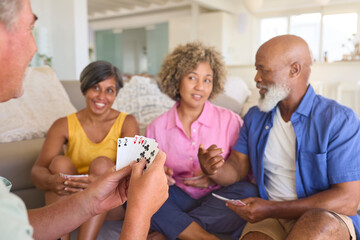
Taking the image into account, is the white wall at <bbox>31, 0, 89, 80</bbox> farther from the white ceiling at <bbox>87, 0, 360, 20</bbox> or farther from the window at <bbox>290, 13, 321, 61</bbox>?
the window at <bbox>290, 13, 321, 61</bbox>

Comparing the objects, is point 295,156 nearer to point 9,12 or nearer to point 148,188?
point 148,188

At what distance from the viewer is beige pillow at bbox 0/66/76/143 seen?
2.39m

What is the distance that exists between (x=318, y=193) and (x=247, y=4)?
3798mm

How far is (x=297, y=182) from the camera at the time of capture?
1477 millimetres

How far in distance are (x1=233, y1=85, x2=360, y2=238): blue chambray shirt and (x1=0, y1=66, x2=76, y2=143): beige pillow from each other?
176 centimetres

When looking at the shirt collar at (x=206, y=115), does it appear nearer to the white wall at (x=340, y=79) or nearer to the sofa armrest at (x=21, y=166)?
the sofa armrest at (x=21, y=166)

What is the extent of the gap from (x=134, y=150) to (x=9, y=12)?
1.85 feet

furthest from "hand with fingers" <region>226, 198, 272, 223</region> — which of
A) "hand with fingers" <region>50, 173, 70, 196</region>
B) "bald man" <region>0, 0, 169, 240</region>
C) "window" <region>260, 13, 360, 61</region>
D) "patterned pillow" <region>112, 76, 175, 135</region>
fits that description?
"window" <region>260, 13, 360, 61</region>

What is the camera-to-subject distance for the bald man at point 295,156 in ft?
4.40

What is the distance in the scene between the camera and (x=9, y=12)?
0.66 m

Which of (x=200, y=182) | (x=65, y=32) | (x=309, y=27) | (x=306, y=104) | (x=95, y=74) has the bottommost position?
(x=200, y=182)

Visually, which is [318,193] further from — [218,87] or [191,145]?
[218,87]

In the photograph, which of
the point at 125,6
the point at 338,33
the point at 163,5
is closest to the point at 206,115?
the point at 338,33

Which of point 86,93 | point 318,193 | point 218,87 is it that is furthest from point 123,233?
point 218,87
